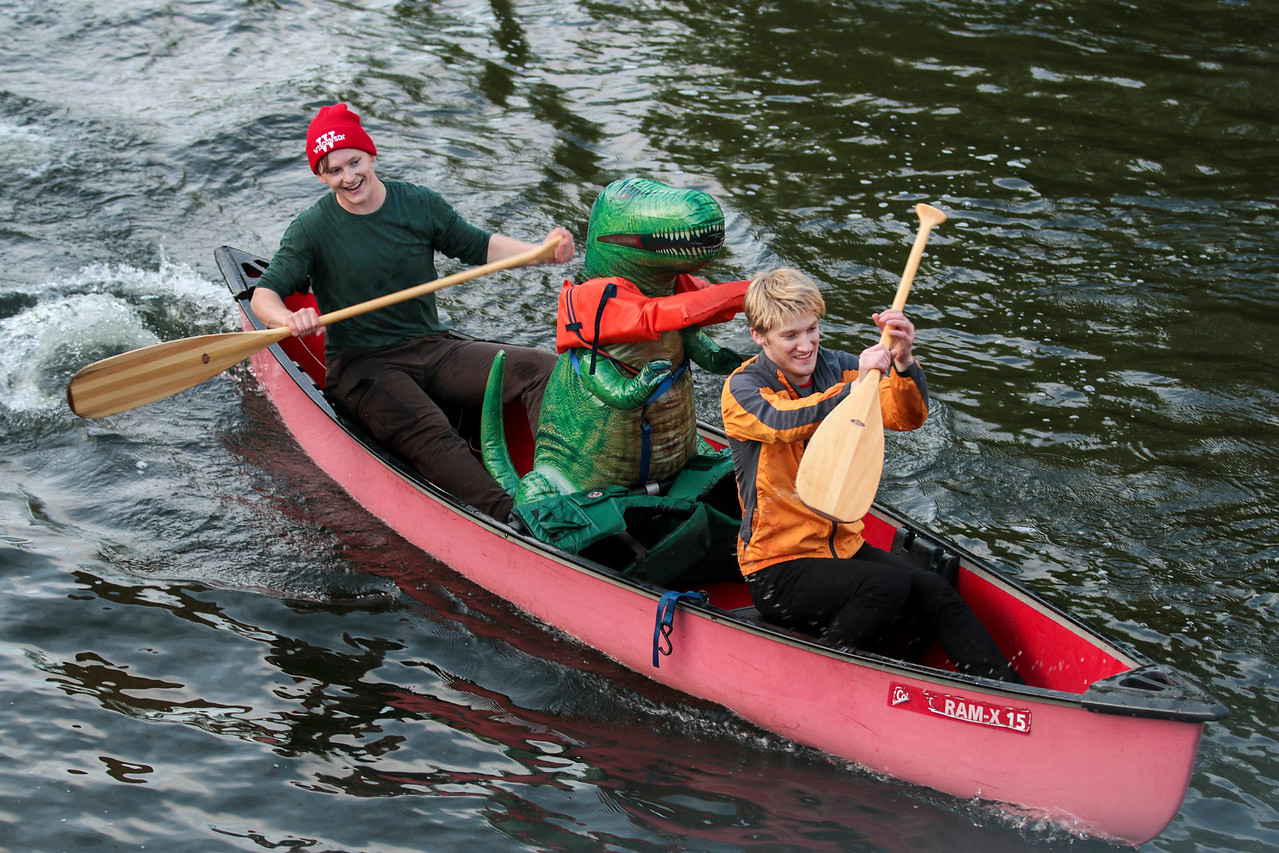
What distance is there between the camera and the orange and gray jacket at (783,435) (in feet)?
13.7

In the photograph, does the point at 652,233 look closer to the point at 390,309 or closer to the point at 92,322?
the point at 390,309

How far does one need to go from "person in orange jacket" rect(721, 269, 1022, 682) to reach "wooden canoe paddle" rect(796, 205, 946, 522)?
9 cm

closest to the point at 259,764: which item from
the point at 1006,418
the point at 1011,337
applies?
the point at 1006,418

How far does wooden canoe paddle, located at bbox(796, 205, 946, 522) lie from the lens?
403 cm

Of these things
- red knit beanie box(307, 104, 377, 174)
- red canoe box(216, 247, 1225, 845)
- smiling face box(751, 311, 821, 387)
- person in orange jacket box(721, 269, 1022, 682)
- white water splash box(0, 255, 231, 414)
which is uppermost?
red knit beanie box(307, 104, 377, 174)

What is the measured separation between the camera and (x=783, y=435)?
13.7ft

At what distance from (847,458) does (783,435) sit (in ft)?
0.87

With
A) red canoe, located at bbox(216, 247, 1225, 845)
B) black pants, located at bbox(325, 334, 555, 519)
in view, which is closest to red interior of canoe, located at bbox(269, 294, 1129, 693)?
red canoe, located at bbox(216, 247, 1225, 845)

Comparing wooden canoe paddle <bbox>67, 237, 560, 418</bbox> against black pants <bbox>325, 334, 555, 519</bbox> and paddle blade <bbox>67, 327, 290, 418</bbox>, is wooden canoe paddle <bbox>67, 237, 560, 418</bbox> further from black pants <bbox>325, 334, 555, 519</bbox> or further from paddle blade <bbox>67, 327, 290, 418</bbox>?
black pants <bbox>325, 334, 555, 519</bbox>

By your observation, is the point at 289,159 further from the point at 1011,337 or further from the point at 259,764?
the point at 259,764

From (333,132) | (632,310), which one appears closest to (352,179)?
(333,132)

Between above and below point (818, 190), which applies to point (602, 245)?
above

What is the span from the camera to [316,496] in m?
6.45

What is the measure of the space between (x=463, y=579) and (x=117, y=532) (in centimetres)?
175
